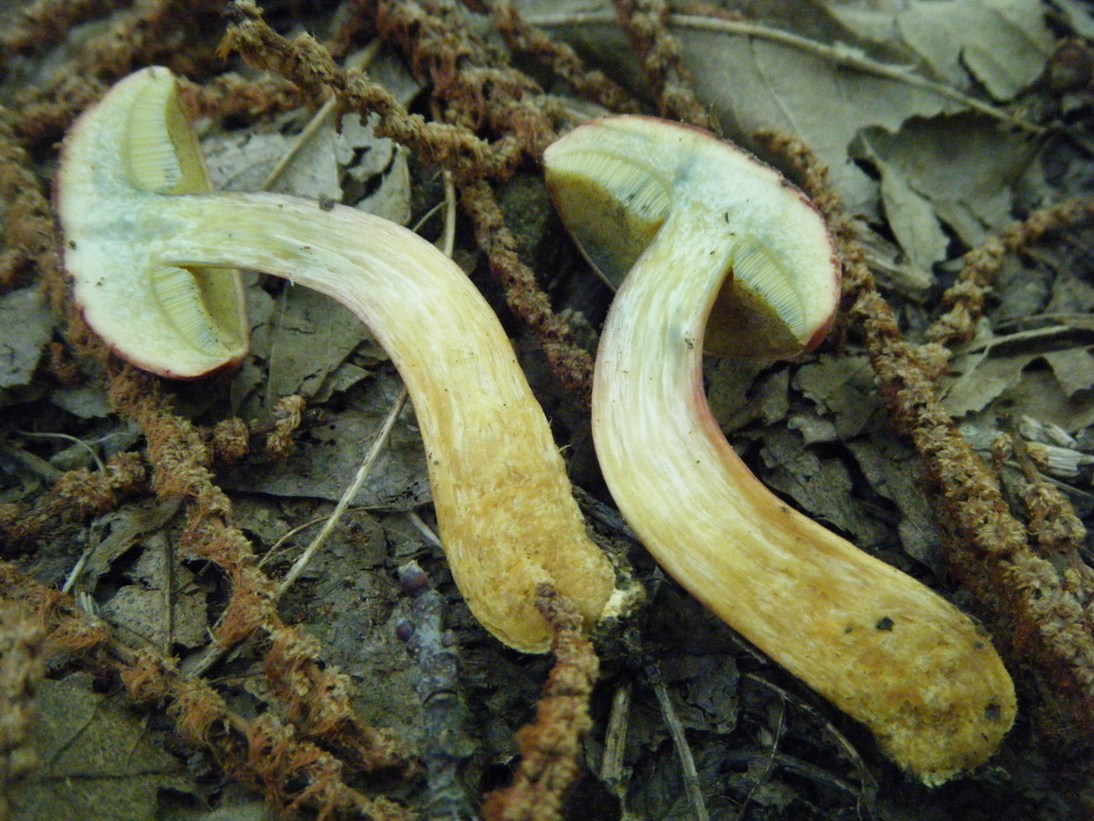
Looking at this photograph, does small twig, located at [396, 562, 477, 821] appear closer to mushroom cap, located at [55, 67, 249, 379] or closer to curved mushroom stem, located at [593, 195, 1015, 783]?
curved mushroom stem, located at [593, 195, 1015, 783]

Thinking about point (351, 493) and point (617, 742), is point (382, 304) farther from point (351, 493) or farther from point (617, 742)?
point (617, 742)

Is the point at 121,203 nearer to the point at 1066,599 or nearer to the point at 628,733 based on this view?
the point at 628,733

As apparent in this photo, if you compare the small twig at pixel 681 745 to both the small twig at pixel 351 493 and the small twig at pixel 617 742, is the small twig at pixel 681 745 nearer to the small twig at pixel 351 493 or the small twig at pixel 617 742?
the small twig at pixel 617 742

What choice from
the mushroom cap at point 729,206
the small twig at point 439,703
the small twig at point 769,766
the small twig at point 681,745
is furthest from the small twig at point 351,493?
the small twig at point 769,766

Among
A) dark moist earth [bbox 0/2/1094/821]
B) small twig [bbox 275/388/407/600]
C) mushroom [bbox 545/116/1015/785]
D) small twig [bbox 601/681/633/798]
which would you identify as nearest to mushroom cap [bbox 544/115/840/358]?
mushroom [bbox 545/116/1015/785]

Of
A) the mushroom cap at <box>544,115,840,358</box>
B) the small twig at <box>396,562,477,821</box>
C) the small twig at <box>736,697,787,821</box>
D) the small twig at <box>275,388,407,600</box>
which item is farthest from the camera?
the small twig at <box>275,388,407,600</box>

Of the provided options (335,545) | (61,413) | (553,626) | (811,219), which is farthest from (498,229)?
(61,413)

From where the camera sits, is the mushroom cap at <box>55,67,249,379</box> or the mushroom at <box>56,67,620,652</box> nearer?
the mushroom at <box>56,67,620,652</box>
